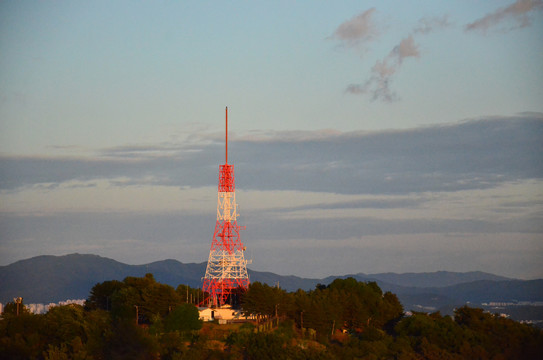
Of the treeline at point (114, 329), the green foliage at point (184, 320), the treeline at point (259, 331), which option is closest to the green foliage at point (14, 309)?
the treeline at point (259, 331)

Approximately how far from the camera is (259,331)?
7681 cm

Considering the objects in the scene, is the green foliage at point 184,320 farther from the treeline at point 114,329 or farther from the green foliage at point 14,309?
the green foliage at point 14,309

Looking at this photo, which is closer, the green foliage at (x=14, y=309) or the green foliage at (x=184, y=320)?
the green foliage at (x=184, y=320)

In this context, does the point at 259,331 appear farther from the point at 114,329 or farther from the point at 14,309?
the point at 14,309

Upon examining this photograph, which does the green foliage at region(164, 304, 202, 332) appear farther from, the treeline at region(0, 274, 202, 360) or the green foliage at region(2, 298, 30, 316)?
the green foliage at region(2, 298, 30, 316)

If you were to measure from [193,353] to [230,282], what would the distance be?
660 inches

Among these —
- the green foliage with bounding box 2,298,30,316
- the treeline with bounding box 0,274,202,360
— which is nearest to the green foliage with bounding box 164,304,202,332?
the treeline with bounding box 0,274,202,360

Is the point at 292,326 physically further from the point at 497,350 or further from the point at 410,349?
the point at 497,350

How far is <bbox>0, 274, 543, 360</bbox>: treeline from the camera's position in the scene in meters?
74.5

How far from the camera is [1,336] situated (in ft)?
261

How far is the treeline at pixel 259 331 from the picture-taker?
74500 millimetres

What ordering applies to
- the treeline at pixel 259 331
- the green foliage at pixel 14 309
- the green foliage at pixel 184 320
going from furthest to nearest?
the green foliage at pixel 14 309, the green foliage at pixel 184 320, the treeline at pixel 259 331

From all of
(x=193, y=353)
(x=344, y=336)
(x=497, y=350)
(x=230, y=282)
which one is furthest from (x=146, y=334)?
(x=497, y=350)

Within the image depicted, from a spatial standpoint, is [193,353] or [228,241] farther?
[228,241]
